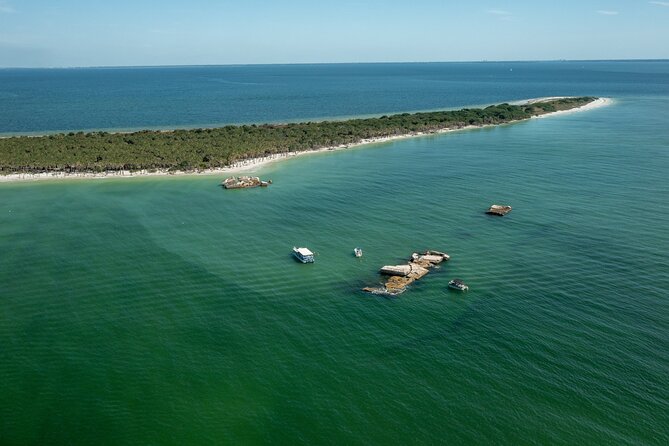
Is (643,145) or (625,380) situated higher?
(643,145)

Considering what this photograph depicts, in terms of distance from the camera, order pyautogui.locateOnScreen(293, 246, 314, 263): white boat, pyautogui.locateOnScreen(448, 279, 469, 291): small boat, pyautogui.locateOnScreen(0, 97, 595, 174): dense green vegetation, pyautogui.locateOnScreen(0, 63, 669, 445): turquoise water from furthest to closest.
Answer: pyautogui.locateOnScreen(0, 97, 595, 174): dense green vegetation < pyautogui.locateOnScreen(293, 246, 314, 263): white boat < pyautogui.locateOnScreen(448, 279, 469, 291): small boat < pyautogui.locateOnScreen(0, 63, 669, 445): turquoise water

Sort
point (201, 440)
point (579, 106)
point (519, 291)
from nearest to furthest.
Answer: point (201, 440) < point (519, 291) < point (579, 106)

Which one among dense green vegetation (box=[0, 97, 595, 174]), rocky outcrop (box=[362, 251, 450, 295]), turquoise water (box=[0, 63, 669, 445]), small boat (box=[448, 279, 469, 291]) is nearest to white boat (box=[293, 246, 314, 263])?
turquoise water (box=[0, 63, 669, 445])

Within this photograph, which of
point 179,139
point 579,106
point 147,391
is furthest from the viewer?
point 579,106

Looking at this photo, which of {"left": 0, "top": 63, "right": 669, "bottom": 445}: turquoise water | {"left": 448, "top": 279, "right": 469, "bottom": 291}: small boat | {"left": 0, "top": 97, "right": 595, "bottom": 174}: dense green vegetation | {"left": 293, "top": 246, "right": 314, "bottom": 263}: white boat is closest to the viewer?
{"left": 0, "top": 63, "right": 669, "bottom": 445}: turquoise water

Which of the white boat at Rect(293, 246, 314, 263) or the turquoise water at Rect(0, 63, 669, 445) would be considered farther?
the white boat at Rect(293, 246, 314, 263)

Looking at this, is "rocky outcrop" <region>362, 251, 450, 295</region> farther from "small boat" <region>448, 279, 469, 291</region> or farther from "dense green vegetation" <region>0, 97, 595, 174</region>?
"dense green vegetation" <region>0, 97, 595, 174</region>

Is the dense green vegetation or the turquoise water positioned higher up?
the dense green vegetation

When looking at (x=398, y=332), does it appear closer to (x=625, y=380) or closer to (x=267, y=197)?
(x=625, y=380)

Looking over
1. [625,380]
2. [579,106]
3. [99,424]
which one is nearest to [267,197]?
[99,424]
